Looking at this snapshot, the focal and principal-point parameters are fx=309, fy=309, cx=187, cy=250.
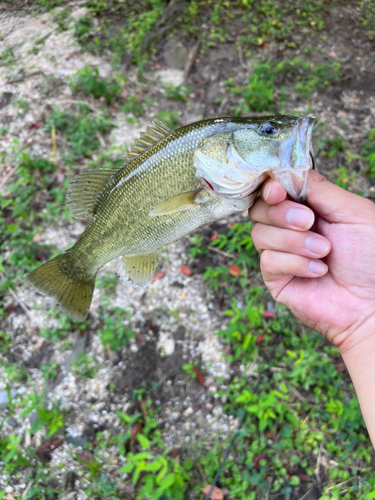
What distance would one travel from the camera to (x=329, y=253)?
1812 mm

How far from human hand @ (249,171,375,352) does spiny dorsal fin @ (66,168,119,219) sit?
3.21 feet

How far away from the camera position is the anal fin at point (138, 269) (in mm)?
2152

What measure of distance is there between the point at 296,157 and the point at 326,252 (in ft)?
1.77

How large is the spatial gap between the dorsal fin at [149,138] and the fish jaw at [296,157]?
67 centimetres

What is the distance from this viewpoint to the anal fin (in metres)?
2.15

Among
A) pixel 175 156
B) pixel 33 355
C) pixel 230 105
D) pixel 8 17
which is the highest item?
pixel 8 17

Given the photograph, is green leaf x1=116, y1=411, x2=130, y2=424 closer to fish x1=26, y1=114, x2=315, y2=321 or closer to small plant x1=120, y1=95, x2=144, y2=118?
fish x1=26, y1=114, x2=315, y2=321

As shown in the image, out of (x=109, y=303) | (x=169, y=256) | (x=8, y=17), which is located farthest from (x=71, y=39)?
(x=109, y=303)

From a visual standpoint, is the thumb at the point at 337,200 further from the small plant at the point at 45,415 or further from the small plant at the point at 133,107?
the small plant at the point at 133,107

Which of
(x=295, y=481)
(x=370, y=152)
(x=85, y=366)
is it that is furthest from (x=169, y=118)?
(x=295, y=481)

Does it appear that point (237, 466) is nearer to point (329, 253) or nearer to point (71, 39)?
point (329, 253)

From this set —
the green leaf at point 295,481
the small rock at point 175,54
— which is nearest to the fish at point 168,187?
the green leaf at point 295,481

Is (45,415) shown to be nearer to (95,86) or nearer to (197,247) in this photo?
(197,247)

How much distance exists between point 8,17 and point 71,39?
61.5 inches
